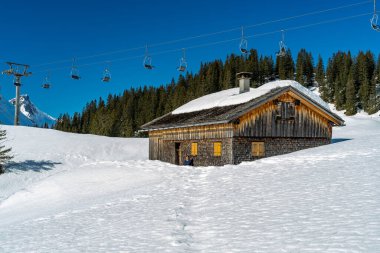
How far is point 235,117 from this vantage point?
80.0ft

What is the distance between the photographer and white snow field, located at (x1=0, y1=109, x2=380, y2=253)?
8828 mm

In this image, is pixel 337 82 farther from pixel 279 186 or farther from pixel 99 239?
pixel 99 239

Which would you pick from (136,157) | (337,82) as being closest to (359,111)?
(337,82)

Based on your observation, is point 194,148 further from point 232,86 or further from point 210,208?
point 232,86

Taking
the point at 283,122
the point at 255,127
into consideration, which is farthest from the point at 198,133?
the point at 283,122

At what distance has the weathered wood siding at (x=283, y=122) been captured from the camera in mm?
25500

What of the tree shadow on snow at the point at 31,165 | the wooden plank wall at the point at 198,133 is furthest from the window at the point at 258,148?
the tree shadow on snow at the point at 31,165

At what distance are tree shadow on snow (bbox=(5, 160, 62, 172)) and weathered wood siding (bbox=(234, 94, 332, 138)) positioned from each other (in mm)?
21423

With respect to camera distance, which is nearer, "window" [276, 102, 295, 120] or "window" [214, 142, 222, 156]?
"window" [214, 142, 222, 156]

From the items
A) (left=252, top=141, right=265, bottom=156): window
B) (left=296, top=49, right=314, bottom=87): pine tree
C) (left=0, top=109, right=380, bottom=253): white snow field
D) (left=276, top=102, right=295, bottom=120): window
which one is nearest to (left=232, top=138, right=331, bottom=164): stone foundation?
(left=252, top=141, right=265, bottom=156): window

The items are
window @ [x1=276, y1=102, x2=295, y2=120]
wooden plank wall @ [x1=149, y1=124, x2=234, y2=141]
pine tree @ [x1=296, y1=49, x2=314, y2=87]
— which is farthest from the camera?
pine tree @ [x1=296, y1=49, x2=314, y2=87]

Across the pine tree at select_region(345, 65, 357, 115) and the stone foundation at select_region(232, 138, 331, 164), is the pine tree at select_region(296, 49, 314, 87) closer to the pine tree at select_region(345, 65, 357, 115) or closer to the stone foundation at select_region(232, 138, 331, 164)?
the pine tree at select_region(345, 65, 357, 115)

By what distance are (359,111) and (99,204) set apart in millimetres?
92910

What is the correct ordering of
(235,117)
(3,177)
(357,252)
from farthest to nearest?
(3,177) < (235,117) < (357,252)
